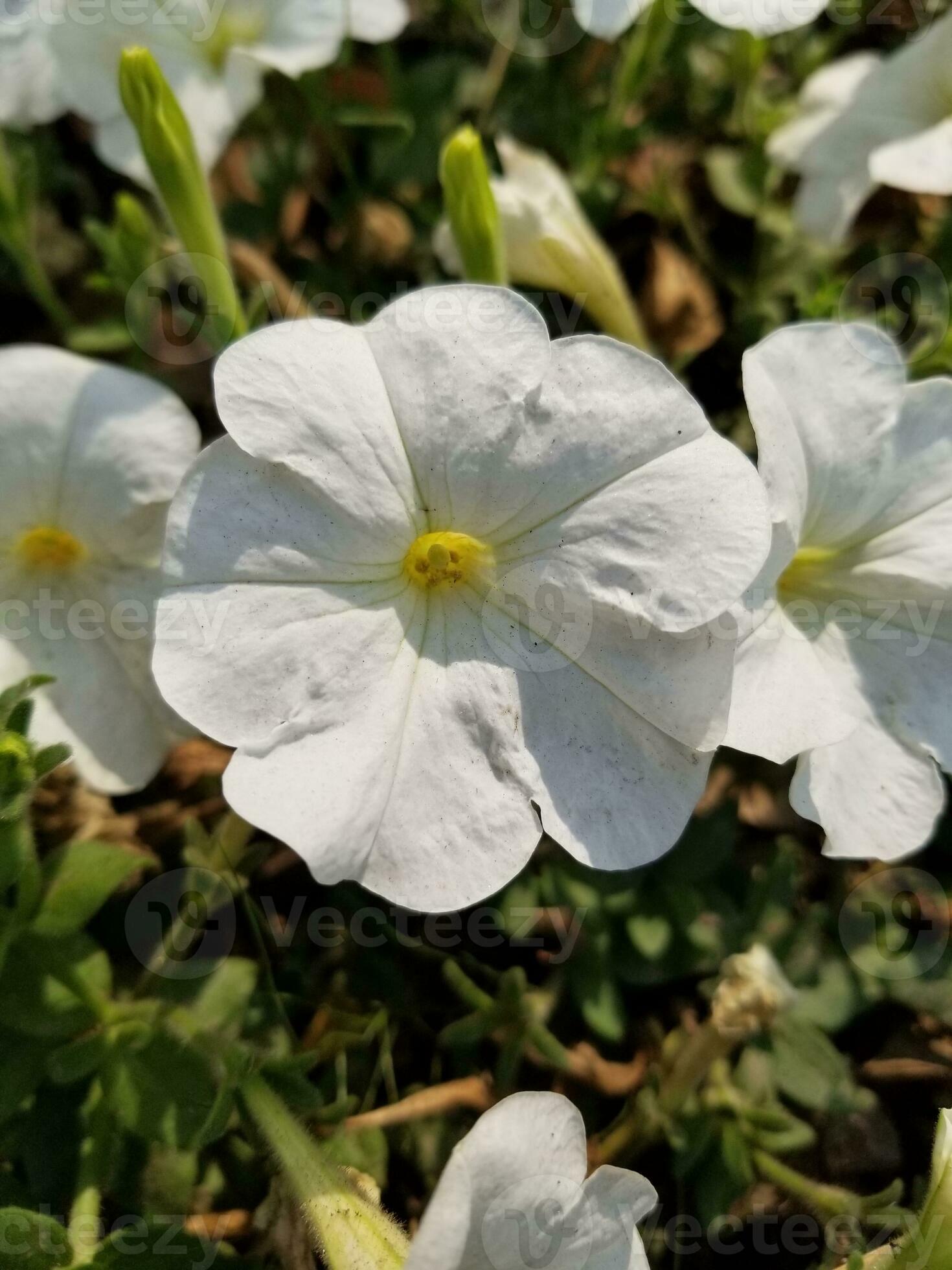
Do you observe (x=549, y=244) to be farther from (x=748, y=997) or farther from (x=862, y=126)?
(x=748, y=997)

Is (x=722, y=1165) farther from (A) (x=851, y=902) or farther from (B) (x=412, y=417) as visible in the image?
(B) (x=412, y=417)

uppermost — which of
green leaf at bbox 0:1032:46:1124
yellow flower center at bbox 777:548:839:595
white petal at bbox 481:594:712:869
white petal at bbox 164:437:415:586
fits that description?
white petal at bbox 164:437:415:586

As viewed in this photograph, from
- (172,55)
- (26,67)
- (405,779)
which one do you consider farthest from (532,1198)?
(26,67)

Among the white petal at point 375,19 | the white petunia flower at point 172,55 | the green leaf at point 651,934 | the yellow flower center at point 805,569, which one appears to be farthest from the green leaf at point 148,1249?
the white petal at point 375,19

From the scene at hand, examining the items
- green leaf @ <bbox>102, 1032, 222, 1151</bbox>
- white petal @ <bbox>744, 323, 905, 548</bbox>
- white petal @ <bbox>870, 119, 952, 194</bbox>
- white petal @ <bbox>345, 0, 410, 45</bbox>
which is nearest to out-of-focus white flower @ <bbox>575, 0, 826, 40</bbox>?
white petal @ <bbox>870, 119, 952, 194</bbox>

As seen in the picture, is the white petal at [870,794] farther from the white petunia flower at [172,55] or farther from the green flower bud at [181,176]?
the white petunia flower at [172,55]

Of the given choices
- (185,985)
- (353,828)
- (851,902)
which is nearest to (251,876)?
(185,985)

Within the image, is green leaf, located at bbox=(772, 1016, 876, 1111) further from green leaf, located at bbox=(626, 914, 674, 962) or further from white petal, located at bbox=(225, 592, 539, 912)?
white petal, located at bbox=(225, 592, 539, 912)
